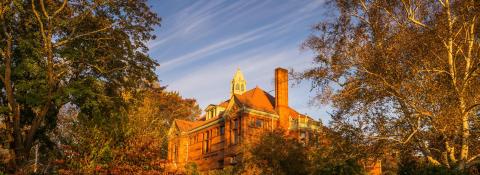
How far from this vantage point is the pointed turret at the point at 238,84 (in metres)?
63.4

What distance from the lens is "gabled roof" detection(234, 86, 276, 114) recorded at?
1613 inches

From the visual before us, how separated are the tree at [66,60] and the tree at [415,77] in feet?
30.7

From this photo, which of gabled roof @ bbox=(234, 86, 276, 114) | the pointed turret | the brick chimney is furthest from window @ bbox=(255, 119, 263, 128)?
the pointed turret

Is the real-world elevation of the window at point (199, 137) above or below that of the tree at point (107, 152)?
above

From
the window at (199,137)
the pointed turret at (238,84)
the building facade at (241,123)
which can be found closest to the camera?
the building facade at (241,123)

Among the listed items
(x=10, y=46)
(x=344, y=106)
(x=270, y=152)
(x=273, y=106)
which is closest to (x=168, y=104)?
(x=273, y=106)

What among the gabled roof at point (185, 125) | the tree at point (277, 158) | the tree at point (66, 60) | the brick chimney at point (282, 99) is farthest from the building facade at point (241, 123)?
the tree at point (66, 60)

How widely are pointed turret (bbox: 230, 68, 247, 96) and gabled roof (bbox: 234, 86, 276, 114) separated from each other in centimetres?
1836

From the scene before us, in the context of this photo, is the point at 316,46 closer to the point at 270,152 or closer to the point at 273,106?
the point at 270,152

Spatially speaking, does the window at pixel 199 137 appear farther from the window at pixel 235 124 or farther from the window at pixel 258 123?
the window at pixel 258 123

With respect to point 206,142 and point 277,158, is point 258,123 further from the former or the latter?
point 277,158

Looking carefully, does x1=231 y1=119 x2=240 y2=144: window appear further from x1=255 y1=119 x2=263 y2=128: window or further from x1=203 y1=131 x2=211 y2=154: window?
x1=203 y1=131 x2=211 y2=154: window

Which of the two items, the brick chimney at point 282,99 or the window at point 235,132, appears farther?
the brick chimney at point 282,99

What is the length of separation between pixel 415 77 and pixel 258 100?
970 inches
